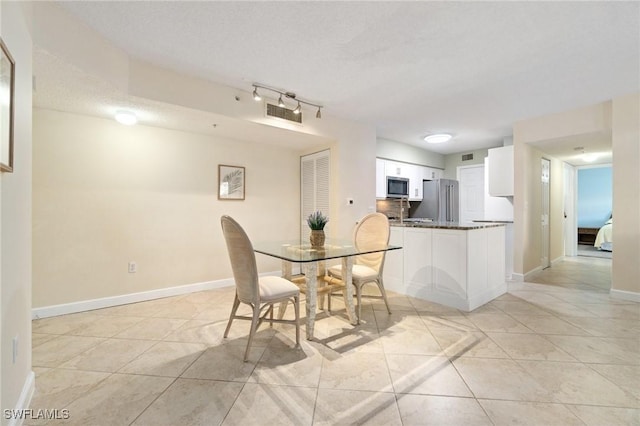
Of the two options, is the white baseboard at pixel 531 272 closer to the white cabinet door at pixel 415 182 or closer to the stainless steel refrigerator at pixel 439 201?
the stainless steel refrigerator at pixel 439 201

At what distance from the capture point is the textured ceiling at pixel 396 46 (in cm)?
189

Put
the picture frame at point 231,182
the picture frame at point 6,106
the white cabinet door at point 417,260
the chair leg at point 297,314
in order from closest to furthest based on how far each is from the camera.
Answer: the picture frame at point 6,106
the chair leg at point 297,314
the white cabinet door at point 417,260
the picture frame at point 231,182

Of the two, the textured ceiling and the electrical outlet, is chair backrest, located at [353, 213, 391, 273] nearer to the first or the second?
the textured ceiling

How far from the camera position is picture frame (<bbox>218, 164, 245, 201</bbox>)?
3.93m

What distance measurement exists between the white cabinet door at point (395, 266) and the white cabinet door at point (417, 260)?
7cm

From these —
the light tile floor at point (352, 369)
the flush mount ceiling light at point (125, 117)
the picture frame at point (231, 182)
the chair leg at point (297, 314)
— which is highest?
the flush mount ceiling light at point (125, 117)

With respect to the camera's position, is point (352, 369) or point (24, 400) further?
point (352, 369)

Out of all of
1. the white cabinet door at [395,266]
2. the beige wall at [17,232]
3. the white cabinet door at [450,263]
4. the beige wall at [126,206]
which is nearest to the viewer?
the beige wall at [17,232]

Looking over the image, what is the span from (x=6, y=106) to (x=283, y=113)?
2.57 meters

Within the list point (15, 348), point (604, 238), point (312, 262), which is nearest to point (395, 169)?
point (312, 262)

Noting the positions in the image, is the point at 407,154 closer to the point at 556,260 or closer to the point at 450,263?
the point at 450,263

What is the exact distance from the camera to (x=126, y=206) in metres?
3.26

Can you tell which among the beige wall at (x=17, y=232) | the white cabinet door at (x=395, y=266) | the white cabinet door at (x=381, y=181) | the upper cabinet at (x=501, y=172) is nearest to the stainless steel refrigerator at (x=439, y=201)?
the upper cabinet at (x=501, y=172)

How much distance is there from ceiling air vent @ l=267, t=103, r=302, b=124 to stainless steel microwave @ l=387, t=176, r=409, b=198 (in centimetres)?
249
